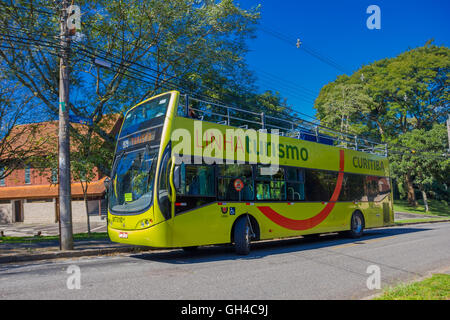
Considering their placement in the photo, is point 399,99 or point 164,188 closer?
point 164,188

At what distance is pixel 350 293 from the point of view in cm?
568

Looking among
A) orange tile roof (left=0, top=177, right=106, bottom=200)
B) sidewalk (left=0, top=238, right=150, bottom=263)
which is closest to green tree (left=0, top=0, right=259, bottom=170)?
sidewalk (left=0, top=238, right=150, bottom=263)

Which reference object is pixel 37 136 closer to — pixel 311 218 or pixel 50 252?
pixel 50 252

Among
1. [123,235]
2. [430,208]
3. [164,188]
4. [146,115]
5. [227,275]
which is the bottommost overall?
[430,208]

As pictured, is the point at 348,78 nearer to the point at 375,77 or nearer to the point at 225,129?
the point at 375,77

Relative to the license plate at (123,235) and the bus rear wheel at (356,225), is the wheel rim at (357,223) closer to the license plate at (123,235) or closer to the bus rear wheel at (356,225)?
the bus rear wheel at (356,225)

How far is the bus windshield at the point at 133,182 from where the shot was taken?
8734mm

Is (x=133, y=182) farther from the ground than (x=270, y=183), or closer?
farther from the ground

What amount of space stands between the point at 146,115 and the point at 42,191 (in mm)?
31332

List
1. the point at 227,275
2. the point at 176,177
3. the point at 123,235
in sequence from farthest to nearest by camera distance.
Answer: the point at 123,235, the point at 176,177, the point at 227,275

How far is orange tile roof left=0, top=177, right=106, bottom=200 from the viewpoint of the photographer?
108 feet

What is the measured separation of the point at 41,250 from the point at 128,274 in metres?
4.98

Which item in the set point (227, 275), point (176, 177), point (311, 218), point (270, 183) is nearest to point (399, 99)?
point (311, 218)

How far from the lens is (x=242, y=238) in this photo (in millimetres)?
10031
